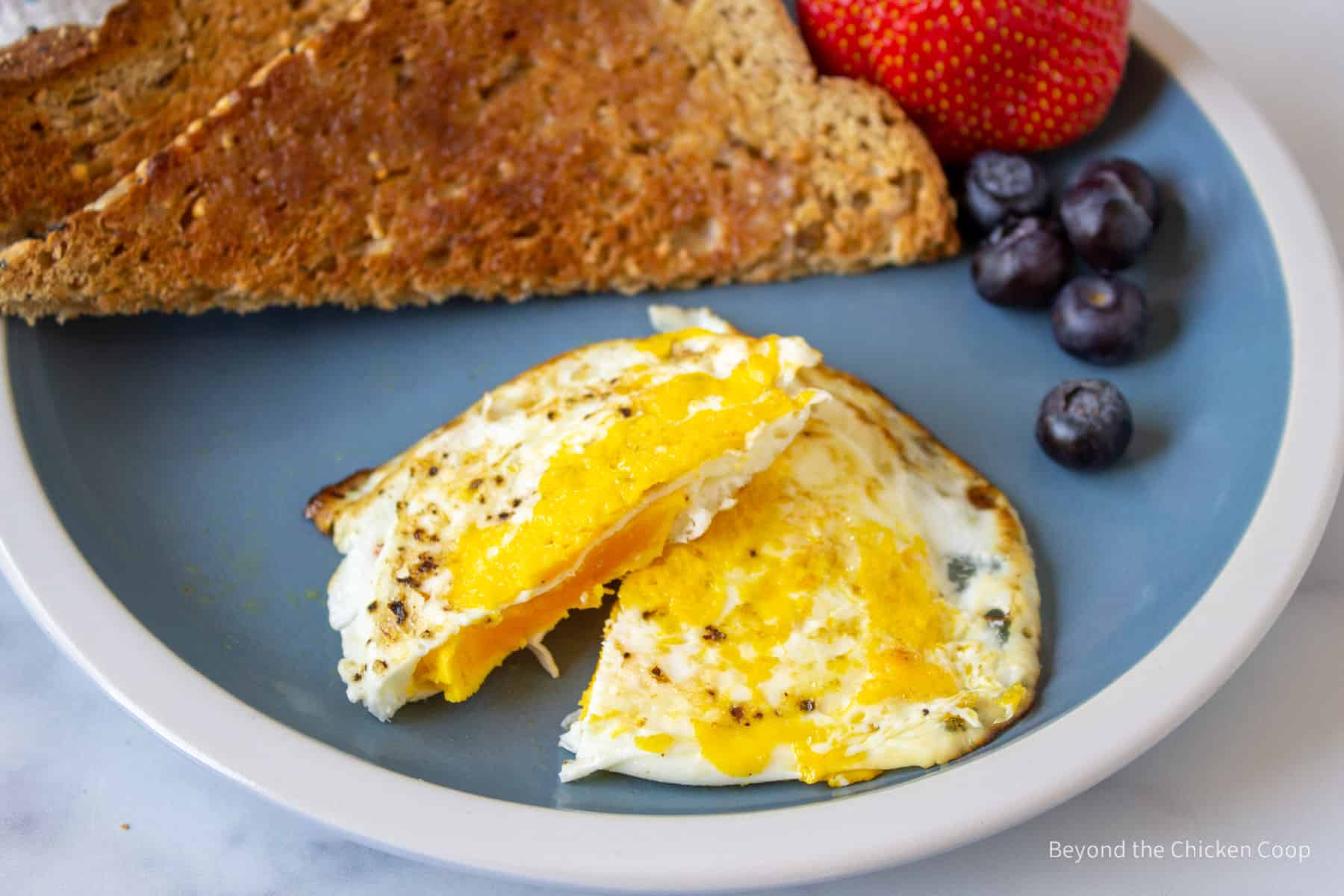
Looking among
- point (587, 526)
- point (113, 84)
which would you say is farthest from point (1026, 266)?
point (113, 84)

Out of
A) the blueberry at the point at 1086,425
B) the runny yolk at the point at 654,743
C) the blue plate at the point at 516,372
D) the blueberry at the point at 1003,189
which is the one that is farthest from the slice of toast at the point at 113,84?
the blueberry at the point at 1086,425

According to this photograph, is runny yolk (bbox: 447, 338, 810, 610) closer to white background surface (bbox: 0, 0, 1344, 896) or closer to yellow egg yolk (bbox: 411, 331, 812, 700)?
yellow egg yolk (bbox: 411, 331, 812, 700)

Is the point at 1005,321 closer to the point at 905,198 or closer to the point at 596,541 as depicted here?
the point at 905,198

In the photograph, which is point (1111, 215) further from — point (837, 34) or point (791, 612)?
point (791, 612)

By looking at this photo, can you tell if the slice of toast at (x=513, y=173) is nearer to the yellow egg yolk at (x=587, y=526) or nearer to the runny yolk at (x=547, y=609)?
the yellow egg yolk at (x=587, y=526)

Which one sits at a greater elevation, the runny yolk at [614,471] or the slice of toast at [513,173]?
the slice of toast at [513,173]

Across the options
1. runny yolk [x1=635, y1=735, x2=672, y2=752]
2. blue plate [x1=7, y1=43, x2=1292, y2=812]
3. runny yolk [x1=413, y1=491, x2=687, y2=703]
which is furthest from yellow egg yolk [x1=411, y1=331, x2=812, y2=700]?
runny yolk [x1=635, y1=735, x2=672, y2=752]

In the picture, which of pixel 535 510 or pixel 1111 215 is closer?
pixel 535 510
